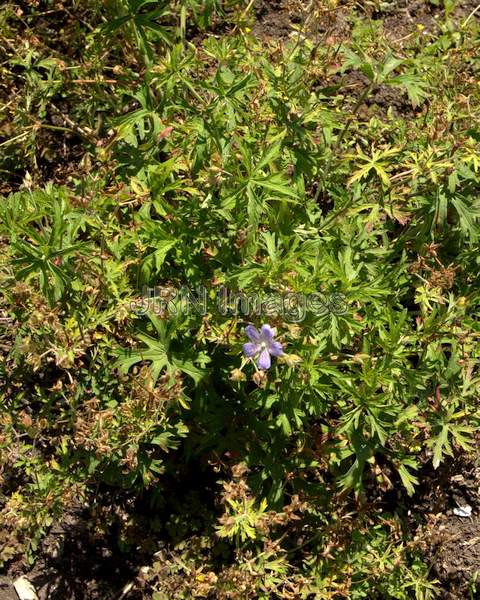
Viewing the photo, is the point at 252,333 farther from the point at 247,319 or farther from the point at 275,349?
the point at 247,319

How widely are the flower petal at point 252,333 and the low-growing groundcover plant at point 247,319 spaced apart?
0.01 metres

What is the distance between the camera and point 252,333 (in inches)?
111

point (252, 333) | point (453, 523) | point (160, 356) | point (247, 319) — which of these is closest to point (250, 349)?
point (252, 333)

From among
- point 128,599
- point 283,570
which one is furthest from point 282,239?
point 128,599

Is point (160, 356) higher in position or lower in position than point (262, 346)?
lower

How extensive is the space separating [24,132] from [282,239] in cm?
206

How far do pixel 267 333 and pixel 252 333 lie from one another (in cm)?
6

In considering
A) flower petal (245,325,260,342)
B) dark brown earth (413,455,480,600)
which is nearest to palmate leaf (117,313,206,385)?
flower petal (245,325,260,342)

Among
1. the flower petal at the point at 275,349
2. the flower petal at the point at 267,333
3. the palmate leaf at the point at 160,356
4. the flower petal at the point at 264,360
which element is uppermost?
the flower petal at the point at 267,333

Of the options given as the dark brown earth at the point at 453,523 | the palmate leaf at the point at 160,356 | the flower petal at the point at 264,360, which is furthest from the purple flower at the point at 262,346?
the dark brown earth at the point at 453,523

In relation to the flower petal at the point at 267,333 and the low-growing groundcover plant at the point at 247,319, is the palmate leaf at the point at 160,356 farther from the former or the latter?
the flower petal at the point at 267,333

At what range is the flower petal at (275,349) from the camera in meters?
2.78

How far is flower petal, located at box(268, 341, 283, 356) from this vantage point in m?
2.78

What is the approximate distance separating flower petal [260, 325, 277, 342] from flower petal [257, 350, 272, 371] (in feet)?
0.18
